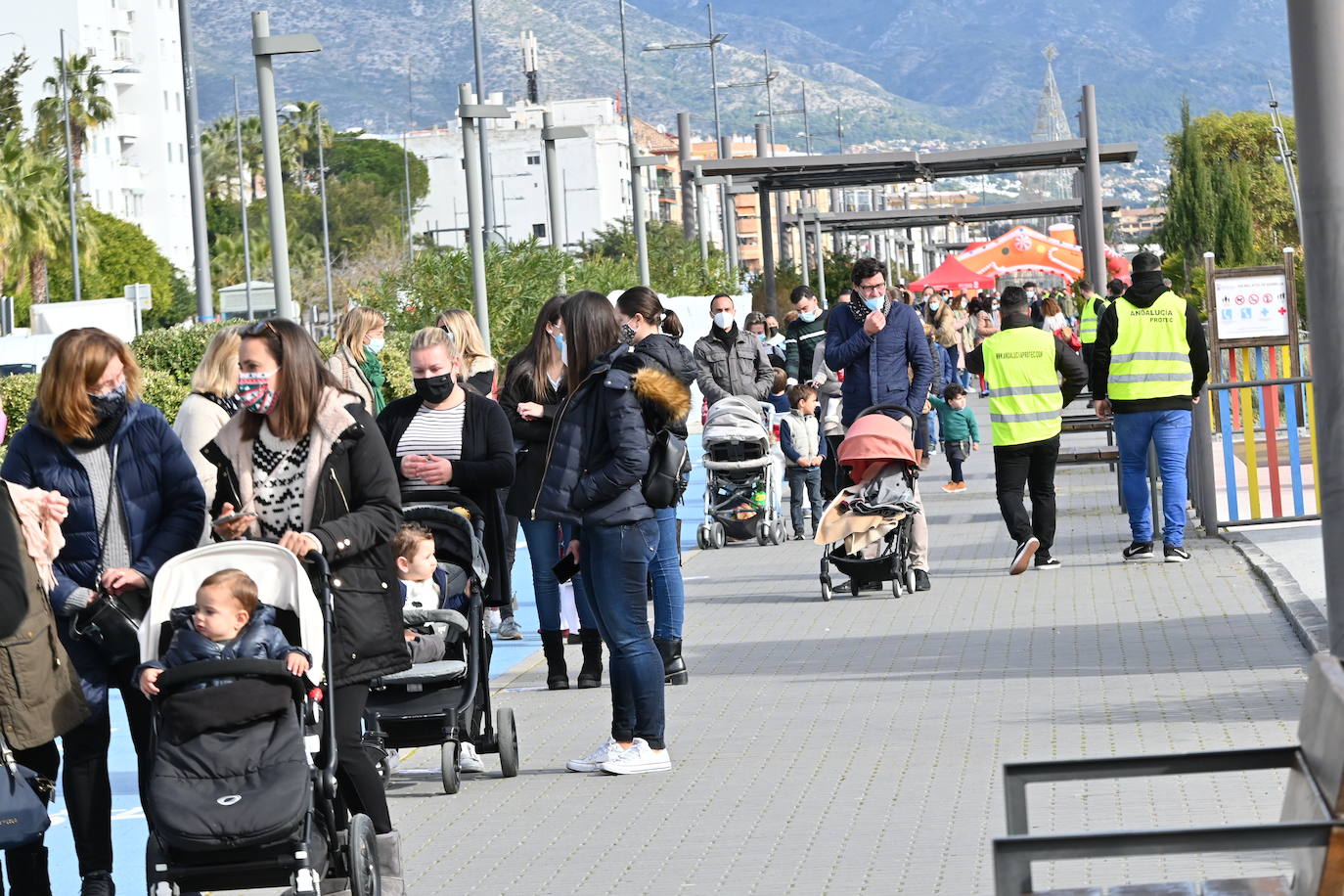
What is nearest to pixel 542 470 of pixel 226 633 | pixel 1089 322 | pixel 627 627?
pixel 627 627

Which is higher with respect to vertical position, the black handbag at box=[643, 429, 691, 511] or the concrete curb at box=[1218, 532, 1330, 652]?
the black handbag at box=[643, 429, 691, 511]

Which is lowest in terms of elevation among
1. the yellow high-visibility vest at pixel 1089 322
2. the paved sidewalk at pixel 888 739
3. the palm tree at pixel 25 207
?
the paved sidewalk at pixel 888 739

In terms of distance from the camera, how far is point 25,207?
228 feet

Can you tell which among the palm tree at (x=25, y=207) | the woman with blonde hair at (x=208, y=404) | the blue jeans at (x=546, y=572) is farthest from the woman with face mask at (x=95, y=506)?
the palm tree at (x=25, y=207)

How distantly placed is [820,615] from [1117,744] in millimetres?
4966

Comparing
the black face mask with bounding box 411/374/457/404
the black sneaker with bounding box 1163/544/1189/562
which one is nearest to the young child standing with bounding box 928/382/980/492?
the black sneaker with bounding box 1163/544/1189/562

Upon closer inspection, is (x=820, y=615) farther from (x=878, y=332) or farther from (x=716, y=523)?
(x=716, y=523)

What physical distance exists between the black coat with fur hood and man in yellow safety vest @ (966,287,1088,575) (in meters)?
6.38

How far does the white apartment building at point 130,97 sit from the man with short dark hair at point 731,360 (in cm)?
8797

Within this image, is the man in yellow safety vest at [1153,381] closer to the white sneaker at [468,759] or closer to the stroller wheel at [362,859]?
the white sneaker at [468,759]

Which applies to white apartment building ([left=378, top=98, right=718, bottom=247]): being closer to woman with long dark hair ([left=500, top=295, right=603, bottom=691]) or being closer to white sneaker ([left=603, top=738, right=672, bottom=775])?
woman with long dark hair ([left=500, top=295, right=603, bottom=691])

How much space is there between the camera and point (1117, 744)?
8344 mm

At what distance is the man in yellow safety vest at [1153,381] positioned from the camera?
14305 mm

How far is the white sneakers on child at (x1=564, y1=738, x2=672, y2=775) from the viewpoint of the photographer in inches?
336
